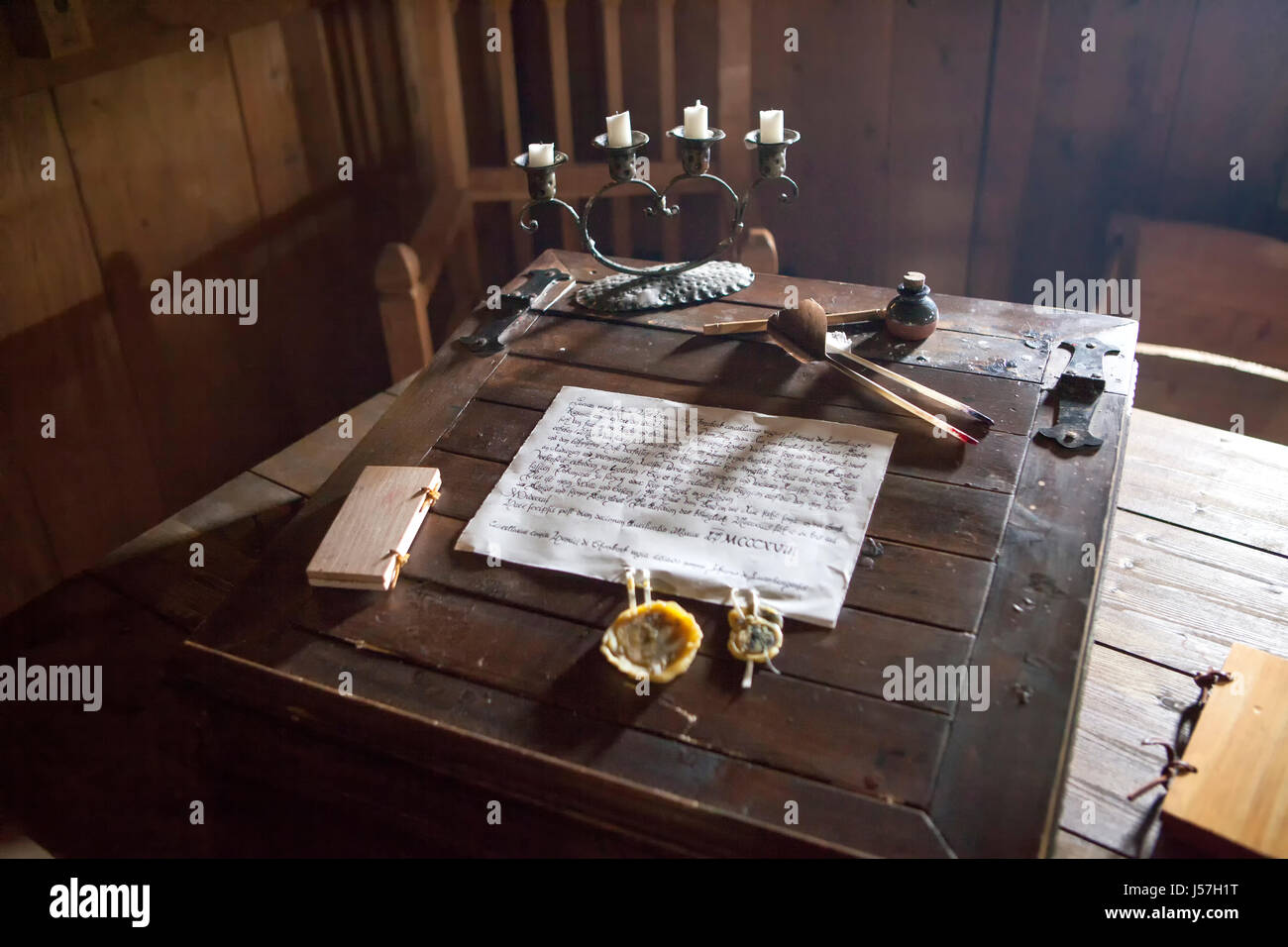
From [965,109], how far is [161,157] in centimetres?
157

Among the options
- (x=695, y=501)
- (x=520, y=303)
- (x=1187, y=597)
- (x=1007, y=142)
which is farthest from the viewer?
(x=1007, y=142)

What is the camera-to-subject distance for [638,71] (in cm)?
218

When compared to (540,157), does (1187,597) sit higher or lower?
lower

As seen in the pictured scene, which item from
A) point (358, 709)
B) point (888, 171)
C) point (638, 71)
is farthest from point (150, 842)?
point (888, 171)

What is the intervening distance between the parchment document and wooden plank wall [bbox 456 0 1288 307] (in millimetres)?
1006

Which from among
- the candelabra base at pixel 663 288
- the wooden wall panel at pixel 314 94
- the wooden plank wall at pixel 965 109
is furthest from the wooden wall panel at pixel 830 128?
the wooden wall panel at pixel 314 94

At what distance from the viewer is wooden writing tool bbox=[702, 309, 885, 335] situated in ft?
4.76

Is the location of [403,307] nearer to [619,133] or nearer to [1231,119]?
[619,133]

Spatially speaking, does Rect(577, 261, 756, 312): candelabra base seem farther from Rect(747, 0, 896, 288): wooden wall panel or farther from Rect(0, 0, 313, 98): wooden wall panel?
Rect(0, 0, 313, 98): wooden wall panel

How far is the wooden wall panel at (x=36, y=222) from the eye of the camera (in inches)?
58.6

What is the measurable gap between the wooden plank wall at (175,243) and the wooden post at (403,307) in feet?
1.07

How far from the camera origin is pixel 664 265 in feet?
5.33

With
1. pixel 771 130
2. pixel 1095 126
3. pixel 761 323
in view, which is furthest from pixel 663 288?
pixel 1095 126
